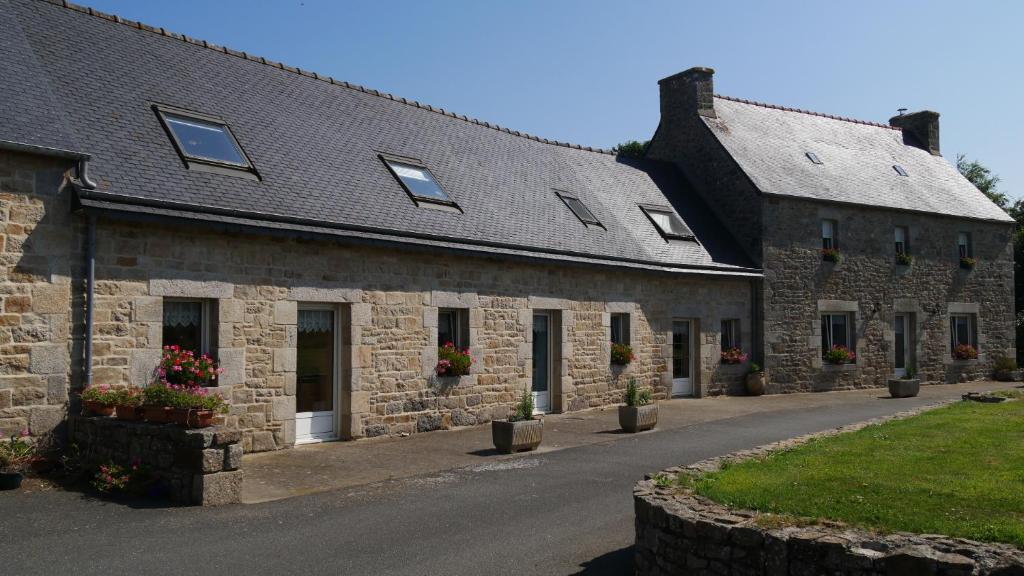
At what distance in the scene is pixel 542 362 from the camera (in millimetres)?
14656

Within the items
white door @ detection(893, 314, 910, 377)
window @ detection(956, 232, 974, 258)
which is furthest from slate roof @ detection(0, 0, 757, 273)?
window @ detection(956, 232, 974, 258)

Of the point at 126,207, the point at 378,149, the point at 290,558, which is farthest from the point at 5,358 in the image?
the point at 378,149

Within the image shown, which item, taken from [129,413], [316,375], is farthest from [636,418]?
[129,413]

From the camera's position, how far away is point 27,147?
8.27 meters

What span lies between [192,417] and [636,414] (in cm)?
676

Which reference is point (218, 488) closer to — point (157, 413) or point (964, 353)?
point (157, 413)

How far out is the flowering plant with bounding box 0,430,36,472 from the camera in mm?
7805

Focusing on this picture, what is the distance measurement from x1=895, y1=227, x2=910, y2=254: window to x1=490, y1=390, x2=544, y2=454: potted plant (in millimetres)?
15079

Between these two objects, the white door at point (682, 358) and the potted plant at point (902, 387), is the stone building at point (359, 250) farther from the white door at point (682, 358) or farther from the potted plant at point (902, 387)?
the potted plant at point (902, 387)

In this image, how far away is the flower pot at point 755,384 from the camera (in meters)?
18.4

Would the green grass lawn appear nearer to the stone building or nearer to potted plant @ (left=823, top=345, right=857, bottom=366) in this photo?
the stone building

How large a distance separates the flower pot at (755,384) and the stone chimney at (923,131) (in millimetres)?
12328

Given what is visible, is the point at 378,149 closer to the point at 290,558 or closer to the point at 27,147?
the point at 27,147

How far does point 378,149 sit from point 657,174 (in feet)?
30.4
